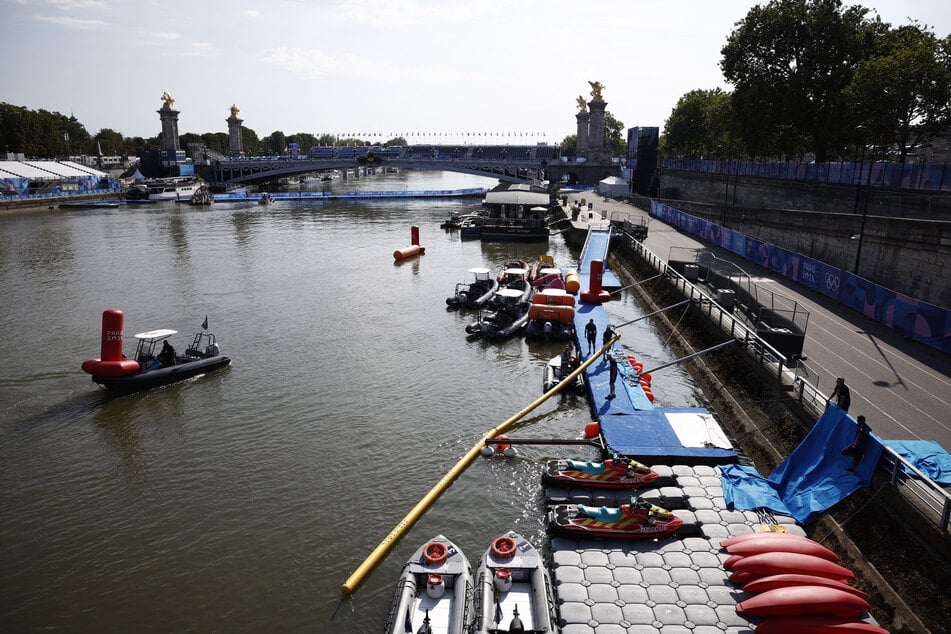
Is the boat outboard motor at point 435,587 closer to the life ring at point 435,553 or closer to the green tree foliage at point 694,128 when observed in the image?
the life ring at point 435,553

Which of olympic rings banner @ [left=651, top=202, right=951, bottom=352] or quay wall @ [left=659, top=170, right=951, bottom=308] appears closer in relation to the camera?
olympic rings banner @ [left=651, top=202, right=951, bottom=352]

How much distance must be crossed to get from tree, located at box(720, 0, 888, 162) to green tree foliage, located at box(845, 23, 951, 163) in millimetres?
7832

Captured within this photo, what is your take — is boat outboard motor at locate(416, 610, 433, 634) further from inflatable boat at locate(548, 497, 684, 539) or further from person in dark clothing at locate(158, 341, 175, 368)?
person in dark clothing at locate(158, 341, 175, 368)

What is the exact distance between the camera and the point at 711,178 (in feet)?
258

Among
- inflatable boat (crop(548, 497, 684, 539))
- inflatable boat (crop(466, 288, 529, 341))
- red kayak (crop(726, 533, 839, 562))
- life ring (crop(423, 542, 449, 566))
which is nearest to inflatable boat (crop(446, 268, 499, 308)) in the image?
inflatable boat (crop(466, 288, 529, 341))

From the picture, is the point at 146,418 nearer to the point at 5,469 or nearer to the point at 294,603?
the point at 5,469

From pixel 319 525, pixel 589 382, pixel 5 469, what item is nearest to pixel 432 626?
pixel 319 525

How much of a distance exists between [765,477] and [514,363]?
15.5 meters

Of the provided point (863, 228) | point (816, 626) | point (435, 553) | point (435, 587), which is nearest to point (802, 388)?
point (816, 626)

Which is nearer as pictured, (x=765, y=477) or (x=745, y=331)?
(x=765, y=477)

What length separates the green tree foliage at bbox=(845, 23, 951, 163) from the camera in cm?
4150

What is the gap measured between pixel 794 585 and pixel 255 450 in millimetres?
19060

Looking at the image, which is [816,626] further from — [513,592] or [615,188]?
[615,188]

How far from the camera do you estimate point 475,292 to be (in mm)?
45469
